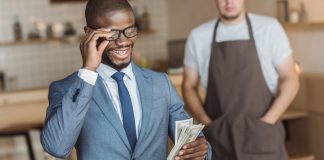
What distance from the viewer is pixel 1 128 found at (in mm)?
4430

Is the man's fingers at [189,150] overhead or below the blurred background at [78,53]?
overhead

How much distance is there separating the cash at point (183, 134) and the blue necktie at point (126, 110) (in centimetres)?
12

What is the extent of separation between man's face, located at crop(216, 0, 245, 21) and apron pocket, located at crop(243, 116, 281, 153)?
1.66 ft

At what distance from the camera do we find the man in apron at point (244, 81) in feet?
9.97

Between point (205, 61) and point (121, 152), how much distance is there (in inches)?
60.3

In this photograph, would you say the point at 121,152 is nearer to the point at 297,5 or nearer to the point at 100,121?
the point at 100,121

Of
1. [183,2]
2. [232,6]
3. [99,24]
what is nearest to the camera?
[99,24]

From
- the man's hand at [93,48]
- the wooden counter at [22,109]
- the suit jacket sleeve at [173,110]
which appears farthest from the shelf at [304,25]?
the man's hand at [93,48]

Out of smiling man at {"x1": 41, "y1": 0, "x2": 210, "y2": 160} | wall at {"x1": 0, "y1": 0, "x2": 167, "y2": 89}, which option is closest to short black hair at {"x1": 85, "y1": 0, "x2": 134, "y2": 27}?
smiling man at {"x1": 41, "y1": 0, "x2": 210, "y2": 160}

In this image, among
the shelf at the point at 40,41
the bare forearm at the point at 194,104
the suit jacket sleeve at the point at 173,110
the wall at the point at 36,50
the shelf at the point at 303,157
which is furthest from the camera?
the wall at the point at 36,50

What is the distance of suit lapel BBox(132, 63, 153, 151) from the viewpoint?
1743 mm

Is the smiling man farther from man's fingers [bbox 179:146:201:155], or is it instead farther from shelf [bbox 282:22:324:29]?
shelf [bbox 282:22:324:29]

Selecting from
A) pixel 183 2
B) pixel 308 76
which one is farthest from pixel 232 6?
pixel 183 2

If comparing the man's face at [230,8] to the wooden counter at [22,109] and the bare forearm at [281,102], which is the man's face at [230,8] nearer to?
the bare forearm at [281,102]
